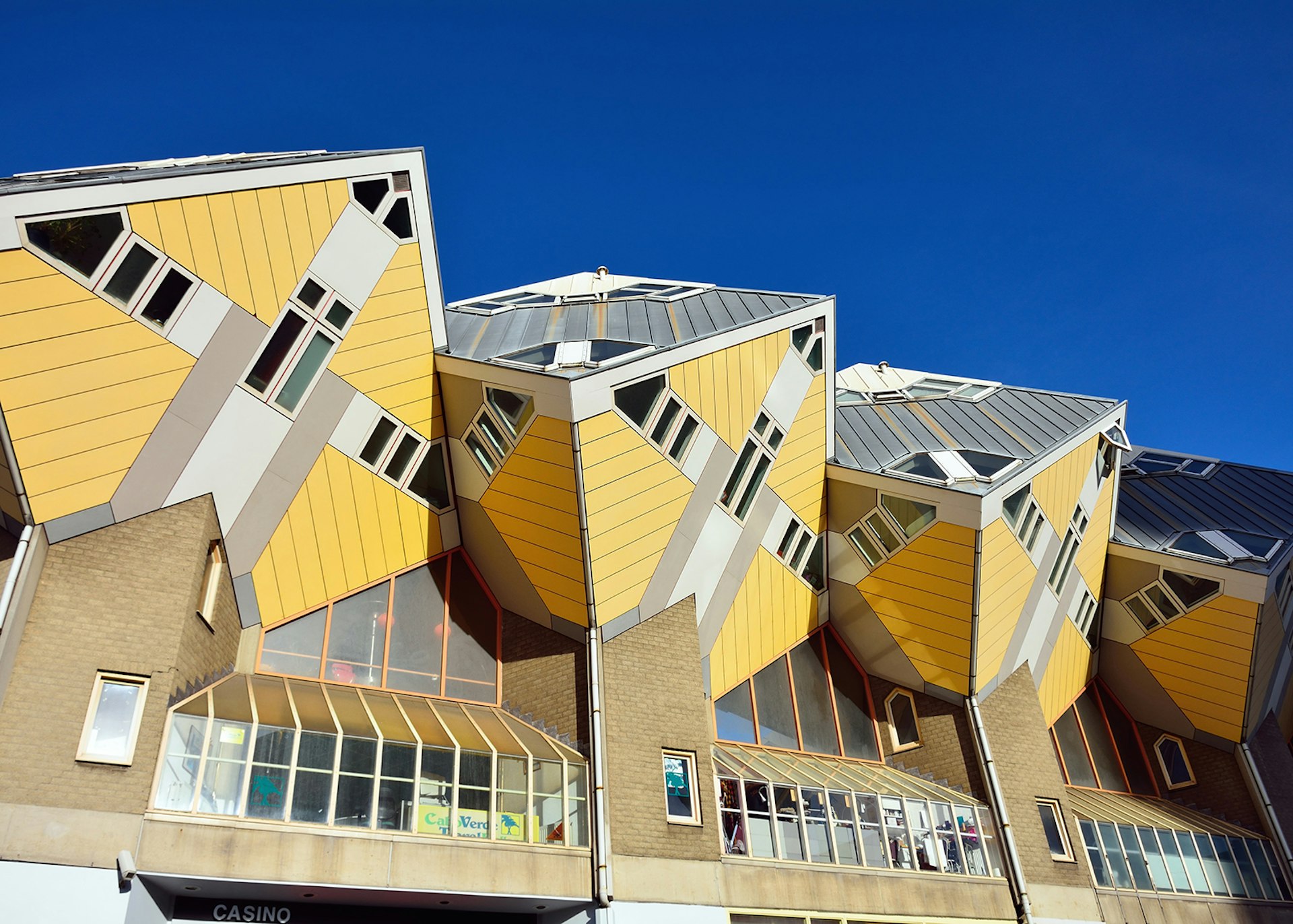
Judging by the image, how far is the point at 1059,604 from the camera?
24.3 m

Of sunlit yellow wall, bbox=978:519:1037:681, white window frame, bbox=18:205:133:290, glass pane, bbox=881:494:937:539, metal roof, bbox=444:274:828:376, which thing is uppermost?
metal roof, bbox=444:274:828:376

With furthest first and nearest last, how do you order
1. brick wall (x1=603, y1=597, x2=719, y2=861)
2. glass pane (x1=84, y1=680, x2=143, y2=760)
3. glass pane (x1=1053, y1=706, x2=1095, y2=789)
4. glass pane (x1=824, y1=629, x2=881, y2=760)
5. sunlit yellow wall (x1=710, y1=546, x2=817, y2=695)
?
glass pane (x1=1053, y1=706, x2=1095, y2=789)
glass pane (x1=824, y1=629, x2=881, y2=760)
sunlit yellow wall (x1=710, y1=546, x2=817, y2=695)
brick wall (x1=603, y1=597, x2=719, y2=861)
glass pane (x1=84, y1=680, x2=143, y2=760)

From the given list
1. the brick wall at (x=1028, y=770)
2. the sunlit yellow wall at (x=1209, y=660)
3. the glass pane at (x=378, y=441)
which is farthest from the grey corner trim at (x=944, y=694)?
the glass pane at (x=378, y=441)

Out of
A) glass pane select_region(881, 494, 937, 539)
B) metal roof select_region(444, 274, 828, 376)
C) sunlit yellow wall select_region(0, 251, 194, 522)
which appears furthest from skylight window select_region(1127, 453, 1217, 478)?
sunlit yellow wall select_region(0, 251, 194, 522)

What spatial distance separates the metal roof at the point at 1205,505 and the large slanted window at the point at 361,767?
1810 cm

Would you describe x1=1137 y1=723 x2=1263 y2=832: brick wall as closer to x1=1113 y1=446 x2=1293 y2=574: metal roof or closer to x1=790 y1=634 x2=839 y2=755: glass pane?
x1=1113 y1=446 x2=1293 y2=574: metal roof

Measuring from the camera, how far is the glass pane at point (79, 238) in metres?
13.0

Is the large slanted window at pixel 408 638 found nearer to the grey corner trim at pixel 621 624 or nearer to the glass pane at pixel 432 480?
the glass pane at pixel 432 480

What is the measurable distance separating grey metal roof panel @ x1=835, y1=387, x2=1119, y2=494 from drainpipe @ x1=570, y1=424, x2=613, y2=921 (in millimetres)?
7903

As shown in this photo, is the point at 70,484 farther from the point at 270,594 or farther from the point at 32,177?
the point at 32,177

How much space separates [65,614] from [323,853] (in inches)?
205

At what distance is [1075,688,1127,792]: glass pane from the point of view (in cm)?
2595

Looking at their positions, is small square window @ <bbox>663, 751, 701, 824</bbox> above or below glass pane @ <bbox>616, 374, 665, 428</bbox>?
below

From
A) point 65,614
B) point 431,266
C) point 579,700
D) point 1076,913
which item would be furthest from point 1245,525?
point 65,614
